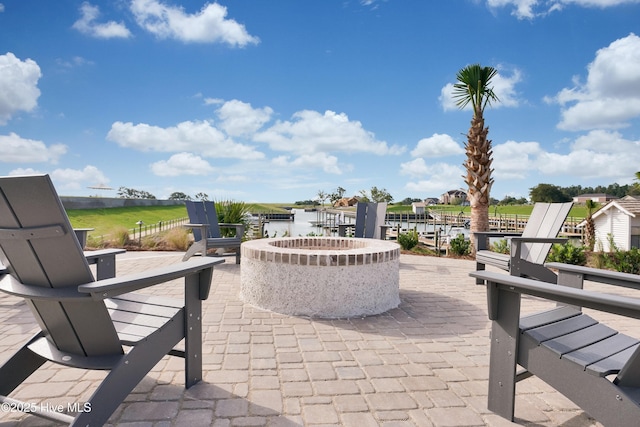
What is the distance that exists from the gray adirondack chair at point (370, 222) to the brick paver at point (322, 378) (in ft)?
11.0

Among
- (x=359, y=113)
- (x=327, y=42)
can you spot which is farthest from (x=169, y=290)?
(x=359, y=113)

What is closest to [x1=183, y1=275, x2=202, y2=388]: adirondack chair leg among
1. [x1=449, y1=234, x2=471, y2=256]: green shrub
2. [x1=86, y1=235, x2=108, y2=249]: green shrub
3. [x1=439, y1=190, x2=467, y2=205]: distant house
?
[x1=449, y1=234, x2=471, y2=256]: green shrub

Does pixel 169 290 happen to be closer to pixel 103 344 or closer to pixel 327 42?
pixel 103 344

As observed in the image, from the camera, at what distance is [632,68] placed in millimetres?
9312

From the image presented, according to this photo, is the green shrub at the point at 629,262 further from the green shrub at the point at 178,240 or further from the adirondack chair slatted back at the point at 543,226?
the green shrub at the point at 178,240

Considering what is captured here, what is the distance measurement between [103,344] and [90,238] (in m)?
9.62

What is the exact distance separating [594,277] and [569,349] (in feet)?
2.38

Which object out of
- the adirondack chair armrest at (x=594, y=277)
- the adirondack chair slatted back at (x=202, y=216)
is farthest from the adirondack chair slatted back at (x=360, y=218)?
the adirondack chair armrest at (x=594, y=277)

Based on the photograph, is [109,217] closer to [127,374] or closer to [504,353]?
[127,374]

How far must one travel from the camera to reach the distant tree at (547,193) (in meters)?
67.9

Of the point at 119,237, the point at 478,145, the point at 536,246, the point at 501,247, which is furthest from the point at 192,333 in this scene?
the point at 478,145

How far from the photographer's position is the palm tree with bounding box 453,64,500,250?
995 centimetres

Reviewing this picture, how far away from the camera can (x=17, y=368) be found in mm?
1924

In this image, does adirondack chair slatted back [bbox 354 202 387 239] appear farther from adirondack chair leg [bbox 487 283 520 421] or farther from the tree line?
the tree line
